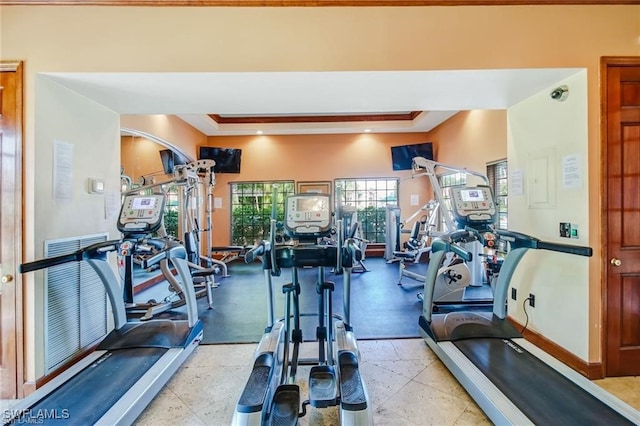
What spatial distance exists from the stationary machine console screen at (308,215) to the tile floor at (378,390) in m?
1.24

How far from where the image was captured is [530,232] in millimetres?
2854

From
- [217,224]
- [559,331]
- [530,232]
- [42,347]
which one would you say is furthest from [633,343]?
[217,224]

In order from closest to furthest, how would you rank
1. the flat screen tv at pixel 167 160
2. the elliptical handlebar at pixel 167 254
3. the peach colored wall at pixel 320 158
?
1. the elliptical handlebar at pixel 167 254
2. the flat screen tv at pixel 167 160
3. the peach colored wall at pixel 320 158

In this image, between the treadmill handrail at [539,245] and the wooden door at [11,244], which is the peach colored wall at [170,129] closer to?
the wooden door at [11,244]

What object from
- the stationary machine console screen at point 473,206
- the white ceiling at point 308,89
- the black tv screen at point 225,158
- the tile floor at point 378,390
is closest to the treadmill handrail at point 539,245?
the stationary machine console screen at point 473,206

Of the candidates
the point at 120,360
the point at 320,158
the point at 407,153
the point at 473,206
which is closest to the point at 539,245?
the point at 473,206

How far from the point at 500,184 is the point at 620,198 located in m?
2.49

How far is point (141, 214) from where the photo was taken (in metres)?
2.60

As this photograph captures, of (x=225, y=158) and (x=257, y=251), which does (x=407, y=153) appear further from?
(x=257, y=251)

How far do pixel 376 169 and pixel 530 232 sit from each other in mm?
4658

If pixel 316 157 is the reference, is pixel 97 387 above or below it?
below

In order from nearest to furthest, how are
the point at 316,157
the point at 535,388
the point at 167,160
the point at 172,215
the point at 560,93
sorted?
the point at 535,388
the point at 560,93
the point at 167,160
the point at 172,215
the point at 316,157

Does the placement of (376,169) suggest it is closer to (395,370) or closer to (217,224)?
(217,224)

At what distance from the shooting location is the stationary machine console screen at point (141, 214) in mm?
2545
